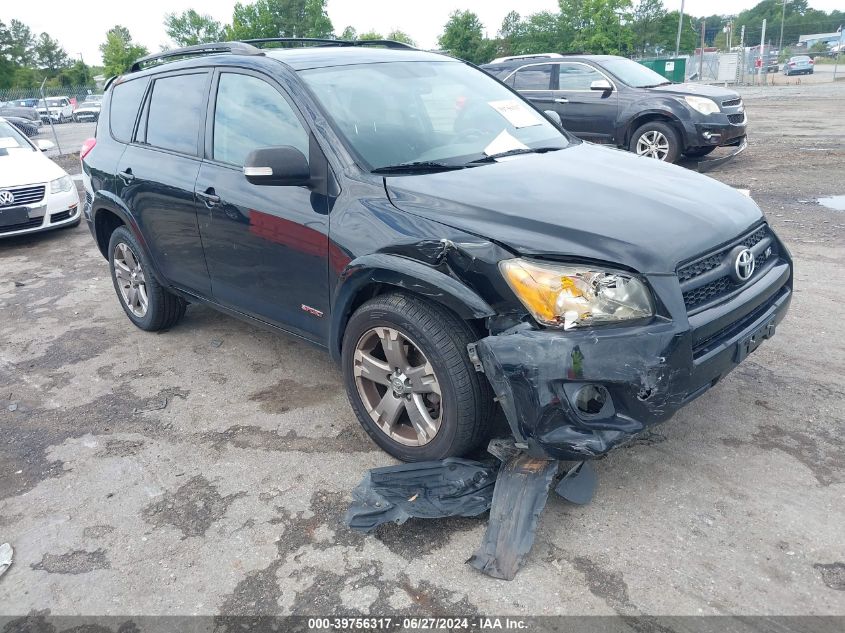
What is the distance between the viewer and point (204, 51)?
449 centimetres

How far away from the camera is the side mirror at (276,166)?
3188 mm

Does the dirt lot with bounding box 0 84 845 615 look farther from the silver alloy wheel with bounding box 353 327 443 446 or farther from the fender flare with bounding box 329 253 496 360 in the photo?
the fender flare with bounding box 329 253 496 360

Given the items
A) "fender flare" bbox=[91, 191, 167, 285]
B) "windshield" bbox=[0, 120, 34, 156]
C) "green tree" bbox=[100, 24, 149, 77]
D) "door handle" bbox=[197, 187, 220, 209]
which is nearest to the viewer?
"door handle" bbox=[197, 187, 220, 209]

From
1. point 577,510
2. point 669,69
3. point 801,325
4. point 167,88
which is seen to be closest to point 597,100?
point 801,325

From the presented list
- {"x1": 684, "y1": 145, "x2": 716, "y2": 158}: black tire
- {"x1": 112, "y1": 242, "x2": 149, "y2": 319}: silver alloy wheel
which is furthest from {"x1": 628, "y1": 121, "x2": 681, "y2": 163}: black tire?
{"x1": 112, "y1": 242, "x2": 149, "y2": 319}: silver alloy wheel

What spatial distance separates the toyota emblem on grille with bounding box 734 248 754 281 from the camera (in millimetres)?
2871

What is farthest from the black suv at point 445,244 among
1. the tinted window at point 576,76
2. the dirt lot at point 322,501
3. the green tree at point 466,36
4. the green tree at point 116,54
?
the green tree at point 116,54

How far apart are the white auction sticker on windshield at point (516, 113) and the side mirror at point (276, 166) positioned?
132 cm

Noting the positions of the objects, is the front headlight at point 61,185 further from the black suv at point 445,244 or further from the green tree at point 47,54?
the green tree at point 47,54

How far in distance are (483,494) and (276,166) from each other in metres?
1.74

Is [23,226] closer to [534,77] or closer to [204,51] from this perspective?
[204,51]

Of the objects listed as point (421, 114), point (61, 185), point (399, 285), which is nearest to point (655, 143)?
point (421, 114)

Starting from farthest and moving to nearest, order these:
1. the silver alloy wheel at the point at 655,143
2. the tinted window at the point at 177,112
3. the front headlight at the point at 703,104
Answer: the silver alloy wheel at the point at 655,143 → the front headlight at the point at 703,104 → the tinted window at the point at 177,112

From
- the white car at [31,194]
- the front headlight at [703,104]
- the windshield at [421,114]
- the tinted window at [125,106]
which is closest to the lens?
the windshield at [421,114]
